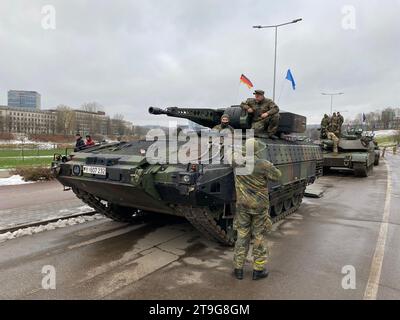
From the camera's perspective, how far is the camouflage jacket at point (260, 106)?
22.7ft

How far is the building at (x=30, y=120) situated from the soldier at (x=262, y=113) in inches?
2900

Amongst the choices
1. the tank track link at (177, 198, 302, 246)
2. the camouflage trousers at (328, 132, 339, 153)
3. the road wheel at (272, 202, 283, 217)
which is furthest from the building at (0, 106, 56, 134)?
the tank track link at (177, 198, 302, 246)

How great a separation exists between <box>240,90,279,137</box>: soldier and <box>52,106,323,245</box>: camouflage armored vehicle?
0.68 ft

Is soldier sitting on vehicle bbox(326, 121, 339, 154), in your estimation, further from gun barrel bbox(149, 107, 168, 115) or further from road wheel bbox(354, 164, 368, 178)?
gun barrel bbox(149, 107, 168, 115)

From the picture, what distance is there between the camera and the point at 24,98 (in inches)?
2869

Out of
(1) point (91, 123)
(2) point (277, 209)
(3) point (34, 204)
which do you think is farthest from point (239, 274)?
(1) point (91, 123)

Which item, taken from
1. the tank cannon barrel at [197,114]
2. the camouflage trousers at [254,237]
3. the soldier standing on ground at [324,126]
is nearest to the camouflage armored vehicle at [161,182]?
the tank cannon barrel at [197,114]

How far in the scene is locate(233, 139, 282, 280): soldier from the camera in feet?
14.5

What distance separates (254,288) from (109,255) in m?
2.20

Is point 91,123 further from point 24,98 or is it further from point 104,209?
point 104,209

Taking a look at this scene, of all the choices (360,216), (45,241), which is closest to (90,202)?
(45,241)

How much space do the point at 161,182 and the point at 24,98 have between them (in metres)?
77.3

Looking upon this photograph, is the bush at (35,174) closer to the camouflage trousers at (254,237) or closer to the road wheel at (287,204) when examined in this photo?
the road wheel at (287,204)

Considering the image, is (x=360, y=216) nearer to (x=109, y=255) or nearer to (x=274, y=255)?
(x=274, y=255)
